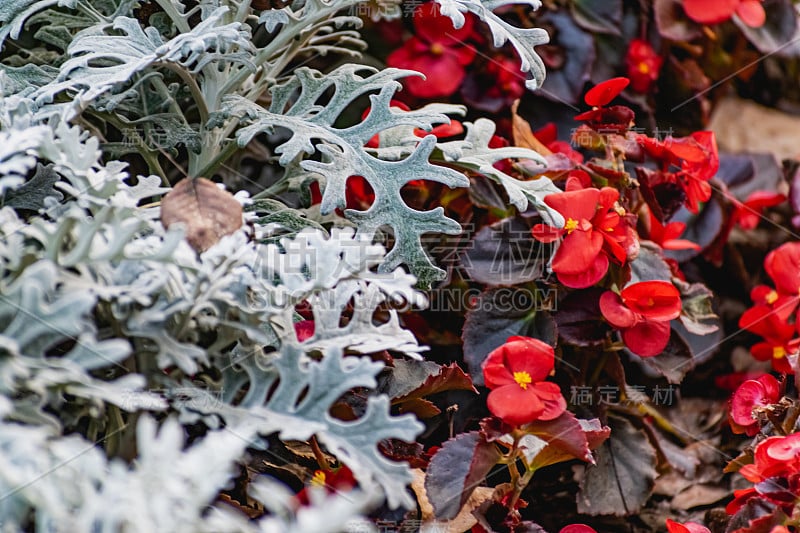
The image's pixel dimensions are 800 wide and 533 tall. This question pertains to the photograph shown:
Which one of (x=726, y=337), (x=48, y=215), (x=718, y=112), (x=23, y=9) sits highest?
(x=23, y=9)

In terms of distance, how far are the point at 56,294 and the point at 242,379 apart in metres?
0.18

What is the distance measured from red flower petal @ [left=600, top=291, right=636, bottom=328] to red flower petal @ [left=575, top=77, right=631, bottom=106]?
0.28 m

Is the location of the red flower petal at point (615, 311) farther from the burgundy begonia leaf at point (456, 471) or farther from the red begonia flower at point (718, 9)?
the red begonia flower at point (718, 9)

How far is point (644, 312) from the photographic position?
1091 mm

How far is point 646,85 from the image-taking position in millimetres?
1696

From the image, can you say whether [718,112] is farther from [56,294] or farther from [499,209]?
[56,294]

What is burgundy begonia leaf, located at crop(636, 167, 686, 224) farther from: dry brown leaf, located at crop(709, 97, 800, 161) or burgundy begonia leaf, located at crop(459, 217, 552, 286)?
dry brown leaf, located at crop(709, 97, 800, 161)

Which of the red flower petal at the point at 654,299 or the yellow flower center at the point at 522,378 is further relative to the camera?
the red flower petal at the point at 654,299

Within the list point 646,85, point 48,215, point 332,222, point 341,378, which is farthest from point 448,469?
point 646,85

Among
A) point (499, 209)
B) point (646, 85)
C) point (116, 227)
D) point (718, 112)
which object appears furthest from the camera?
point (718, 112)

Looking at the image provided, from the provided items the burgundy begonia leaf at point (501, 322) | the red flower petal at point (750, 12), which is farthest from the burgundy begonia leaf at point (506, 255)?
the red flower petal at point (750, 12)

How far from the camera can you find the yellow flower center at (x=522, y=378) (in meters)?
0.91

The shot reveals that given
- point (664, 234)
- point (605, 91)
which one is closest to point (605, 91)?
point (605, 91)

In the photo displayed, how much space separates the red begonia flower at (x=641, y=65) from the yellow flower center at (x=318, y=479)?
3.68 feet
